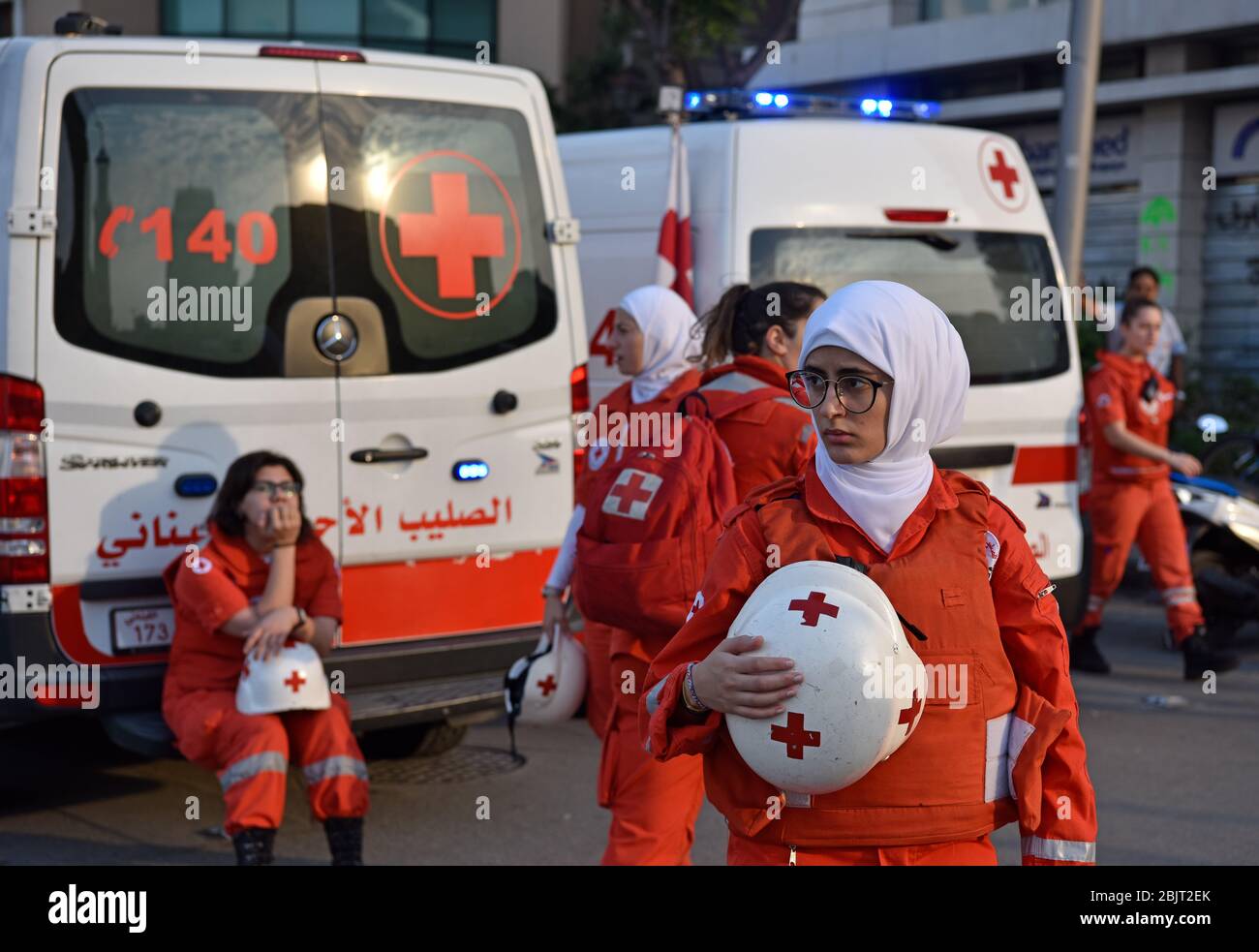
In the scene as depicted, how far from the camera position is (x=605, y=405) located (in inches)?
191

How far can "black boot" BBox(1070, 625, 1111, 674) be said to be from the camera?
820 centimetres

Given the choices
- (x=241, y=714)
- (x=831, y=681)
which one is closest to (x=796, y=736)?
(x=831, y=681)

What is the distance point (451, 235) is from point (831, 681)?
3.76 meters

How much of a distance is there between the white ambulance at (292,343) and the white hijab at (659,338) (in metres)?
1.25

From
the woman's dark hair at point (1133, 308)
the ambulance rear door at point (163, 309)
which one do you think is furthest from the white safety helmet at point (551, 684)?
the woman's dark hair at point (1133, 308)

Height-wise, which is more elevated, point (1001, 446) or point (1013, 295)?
point (1013, 295)

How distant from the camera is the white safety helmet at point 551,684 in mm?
4477

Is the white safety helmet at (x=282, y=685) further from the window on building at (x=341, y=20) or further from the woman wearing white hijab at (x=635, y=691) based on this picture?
the window on building at (x=341, y=20)

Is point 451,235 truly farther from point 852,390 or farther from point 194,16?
point 194,16

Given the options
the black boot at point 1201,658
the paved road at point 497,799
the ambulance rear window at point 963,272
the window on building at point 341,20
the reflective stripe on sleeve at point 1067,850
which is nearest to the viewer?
the reflective stripe on sleeve at point 1067,850

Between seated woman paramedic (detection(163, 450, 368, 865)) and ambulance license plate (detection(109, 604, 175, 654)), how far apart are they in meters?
0.17

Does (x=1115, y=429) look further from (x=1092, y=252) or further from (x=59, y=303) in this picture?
(x=1092, y=252)
